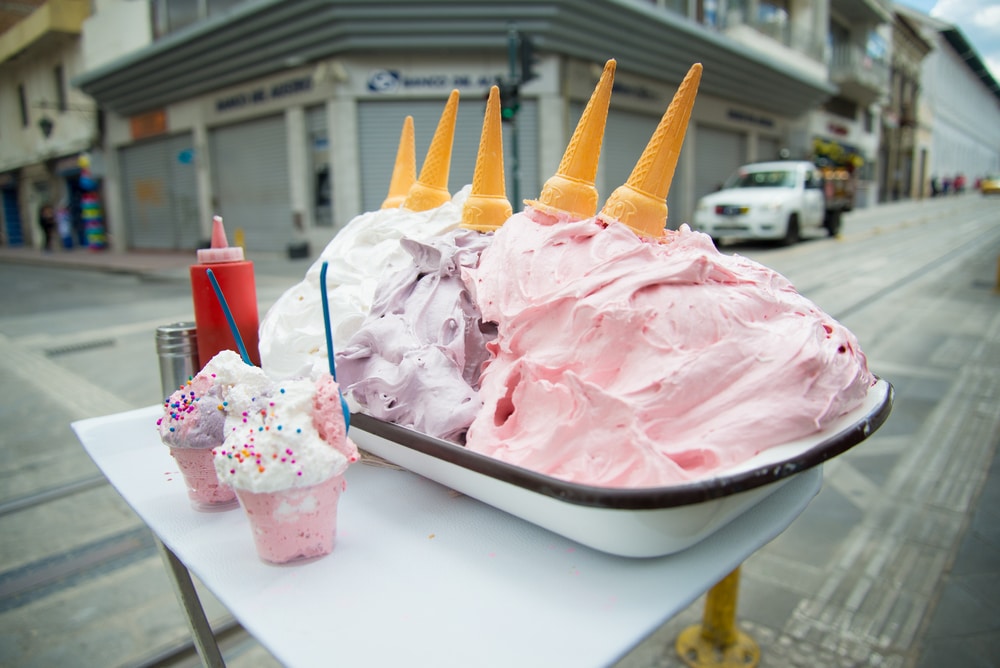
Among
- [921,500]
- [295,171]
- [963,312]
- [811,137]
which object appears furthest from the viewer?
[811,137]

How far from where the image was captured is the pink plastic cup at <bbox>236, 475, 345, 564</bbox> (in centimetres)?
82

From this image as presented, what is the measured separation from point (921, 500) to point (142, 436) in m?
2.97

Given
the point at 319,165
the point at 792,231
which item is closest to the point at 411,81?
the point at 319,165

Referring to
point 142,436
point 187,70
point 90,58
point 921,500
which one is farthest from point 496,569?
point 90,58

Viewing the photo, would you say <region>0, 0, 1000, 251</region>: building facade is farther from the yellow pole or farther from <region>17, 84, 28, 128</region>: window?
the yellow pole

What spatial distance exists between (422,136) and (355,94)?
57.2 inches

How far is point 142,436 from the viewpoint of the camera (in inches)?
52.0

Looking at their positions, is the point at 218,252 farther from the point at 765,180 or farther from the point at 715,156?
the point at 715,156

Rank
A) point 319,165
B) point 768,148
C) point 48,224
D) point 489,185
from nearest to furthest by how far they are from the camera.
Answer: point 489,185, point 319,165, point 48,224, point 768,148

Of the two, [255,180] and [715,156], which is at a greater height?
[715,156]

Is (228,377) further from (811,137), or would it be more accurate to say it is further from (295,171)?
(811,137)

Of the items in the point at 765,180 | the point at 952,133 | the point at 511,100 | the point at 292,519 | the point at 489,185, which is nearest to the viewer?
the point at 292,519

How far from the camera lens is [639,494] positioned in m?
0.72

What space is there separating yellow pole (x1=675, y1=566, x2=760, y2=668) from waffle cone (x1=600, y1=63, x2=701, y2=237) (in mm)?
1182
